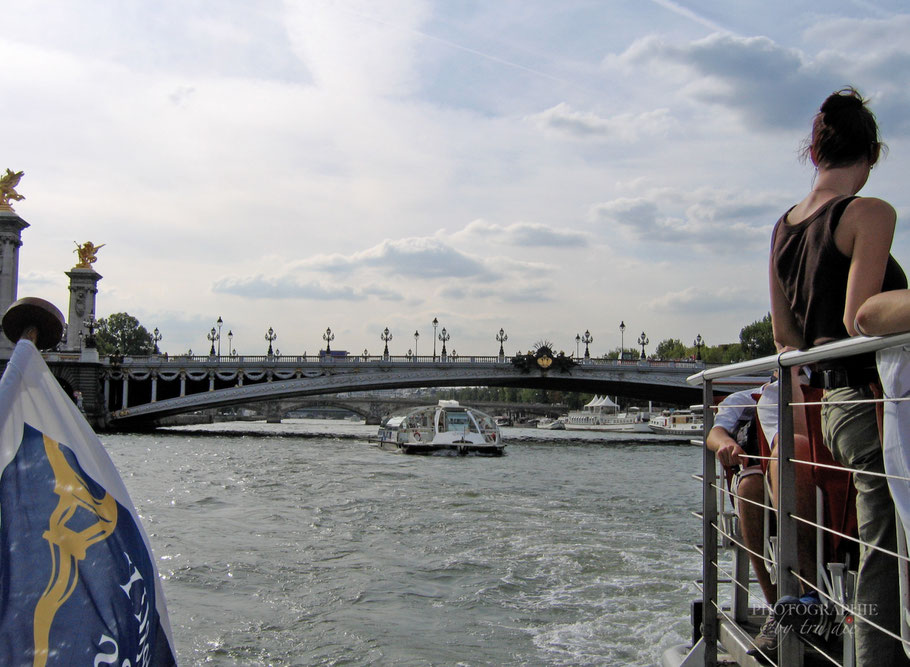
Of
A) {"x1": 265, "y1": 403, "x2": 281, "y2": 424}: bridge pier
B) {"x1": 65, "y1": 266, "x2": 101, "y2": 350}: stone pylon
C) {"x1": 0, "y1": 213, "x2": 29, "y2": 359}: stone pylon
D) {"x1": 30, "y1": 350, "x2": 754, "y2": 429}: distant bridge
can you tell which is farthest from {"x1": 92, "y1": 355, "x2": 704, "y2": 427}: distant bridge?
{"x1": 265, "y1": 403, "x2": 281, "y2": 424}: bridge pier

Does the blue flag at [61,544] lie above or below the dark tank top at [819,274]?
below

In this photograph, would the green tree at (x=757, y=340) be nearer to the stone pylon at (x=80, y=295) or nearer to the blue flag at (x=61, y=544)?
the stone pylon at (x=80, y=295)

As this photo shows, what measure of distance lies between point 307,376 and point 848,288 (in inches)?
1861

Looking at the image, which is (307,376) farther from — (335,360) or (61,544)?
(61,544)

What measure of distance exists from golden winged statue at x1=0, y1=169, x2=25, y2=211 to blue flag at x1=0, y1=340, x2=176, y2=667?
1797 inches

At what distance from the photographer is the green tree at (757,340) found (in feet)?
263

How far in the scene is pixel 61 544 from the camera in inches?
87.8

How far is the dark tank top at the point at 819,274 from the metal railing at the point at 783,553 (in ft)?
0.67

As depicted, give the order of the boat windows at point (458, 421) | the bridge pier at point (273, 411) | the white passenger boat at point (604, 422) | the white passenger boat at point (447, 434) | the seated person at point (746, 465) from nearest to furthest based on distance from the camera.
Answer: the seated person at point (746, 465) < the white passenger boat at point (447, 434) < the boat windows at point (458, 421) < the white passenger boat at point (604, 422) < the bridge pier at point (273, 411)

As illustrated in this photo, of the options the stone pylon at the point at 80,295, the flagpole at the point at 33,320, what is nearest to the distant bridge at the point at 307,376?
the stone pylon at the point at 80,295

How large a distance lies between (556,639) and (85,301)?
52826 mm

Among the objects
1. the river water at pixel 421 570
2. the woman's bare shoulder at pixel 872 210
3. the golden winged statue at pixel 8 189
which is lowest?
the river water at pixel 421 570

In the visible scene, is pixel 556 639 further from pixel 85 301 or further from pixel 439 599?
pixel 85 301

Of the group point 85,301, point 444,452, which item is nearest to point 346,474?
point 444,452
